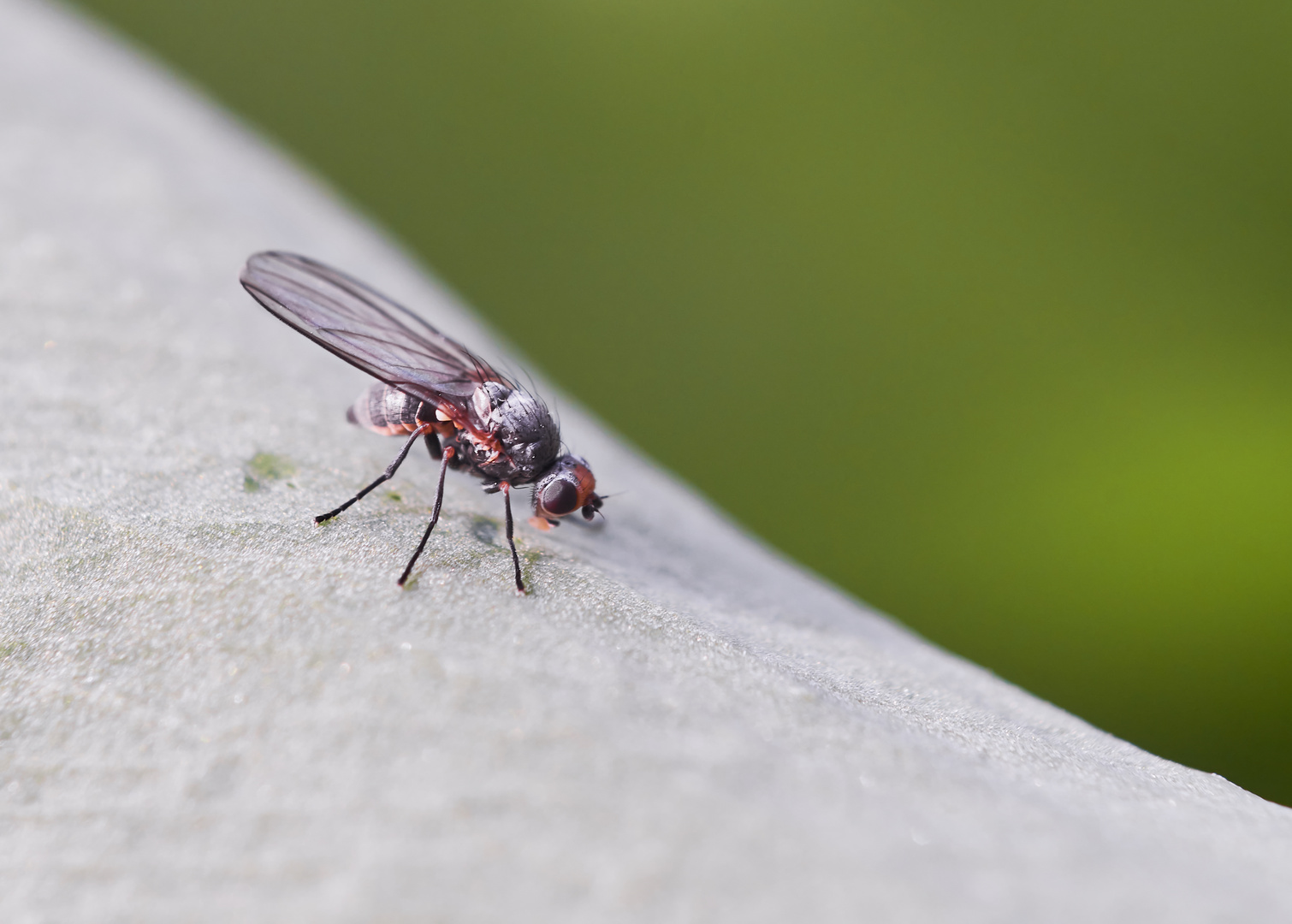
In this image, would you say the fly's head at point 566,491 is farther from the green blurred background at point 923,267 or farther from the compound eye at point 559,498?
the green blurred background at point 923,267

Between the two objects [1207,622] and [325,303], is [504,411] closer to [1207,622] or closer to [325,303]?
[325,303]

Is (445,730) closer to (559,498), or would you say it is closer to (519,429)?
(559,498)

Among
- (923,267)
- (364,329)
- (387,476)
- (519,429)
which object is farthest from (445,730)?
(923,267)

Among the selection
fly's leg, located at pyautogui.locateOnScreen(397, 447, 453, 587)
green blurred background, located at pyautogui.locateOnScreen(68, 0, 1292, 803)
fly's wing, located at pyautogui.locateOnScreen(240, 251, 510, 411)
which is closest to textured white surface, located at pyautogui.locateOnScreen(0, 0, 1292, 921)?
fly's leg, located at pyautogui.locateOnScreen(397, 447, 453, 587)

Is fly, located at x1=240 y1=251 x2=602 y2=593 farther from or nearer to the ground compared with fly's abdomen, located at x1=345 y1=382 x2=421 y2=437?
farther from the ground

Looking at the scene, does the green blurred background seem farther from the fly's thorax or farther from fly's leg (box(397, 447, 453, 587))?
fly's leg (box(397, 447, 453, 587))

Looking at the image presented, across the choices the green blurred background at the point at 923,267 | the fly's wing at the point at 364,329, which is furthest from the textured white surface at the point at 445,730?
the green blurred background at the point at 923,267

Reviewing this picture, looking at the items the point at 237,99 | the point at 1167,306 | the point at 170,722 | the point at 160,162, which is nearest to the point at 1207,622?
the point at 1167,306
